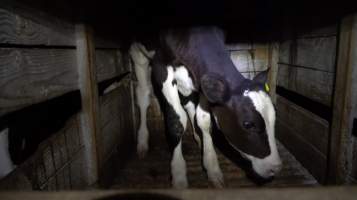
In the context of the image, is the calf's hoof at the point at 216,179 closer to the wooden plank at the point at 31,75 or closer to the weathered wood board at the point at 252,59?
the wooden plank at the point at 31,75

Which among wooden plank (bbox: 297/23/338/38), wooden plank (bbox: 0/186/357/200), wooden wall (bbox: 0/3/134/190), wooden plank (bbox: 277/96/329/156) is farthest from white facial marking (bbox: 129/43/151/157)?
wooden plank (bbox: 0/186/357/200)

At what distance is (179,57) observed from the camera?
1.79 m

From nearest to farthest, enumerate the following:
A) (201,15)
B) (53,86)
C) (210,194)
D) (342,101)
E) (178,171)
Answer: (210,194)
(53,86)
(342,101)
(178,171)
(201,15)

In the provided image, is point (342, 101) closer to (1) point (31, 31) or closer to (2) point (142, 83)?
(1) point (31, 31)

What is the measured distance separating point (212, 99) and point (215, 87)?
83 millimetres

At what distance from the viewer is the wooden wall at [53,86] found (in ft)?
2.45

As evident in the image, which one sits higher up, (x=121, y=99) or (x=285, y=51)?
(x=285, y=51)

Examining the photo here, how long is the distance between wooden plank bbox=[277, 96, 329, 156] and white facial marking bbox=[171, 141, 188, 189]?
0.90m

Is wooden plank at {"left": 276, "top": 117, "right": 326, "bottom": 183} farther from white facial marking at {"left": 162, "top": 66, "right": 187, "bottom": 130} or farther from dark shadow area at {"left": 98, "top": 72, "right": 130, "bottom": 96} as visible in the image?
dark shadow area at {"left": 98, "top": 72, "right": 130, "bottom": 96}

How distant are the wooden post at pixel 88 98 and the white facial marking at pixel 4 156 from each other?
55 centimetres

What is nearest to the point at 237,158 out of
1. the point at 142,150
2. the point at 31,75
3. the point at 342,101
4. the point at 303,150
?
the point at 303,150

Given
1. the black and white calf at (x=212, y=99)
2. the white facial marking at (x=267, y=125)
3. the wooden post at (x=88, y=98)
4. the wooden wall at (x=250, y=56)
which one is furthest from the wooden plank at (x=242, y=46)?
the wooden post at (x=88, y=98)

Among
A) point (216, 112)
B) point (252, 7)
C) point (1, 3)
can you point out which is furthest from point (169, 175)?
point (252, 7)

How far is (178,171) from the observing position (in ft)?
5.74
